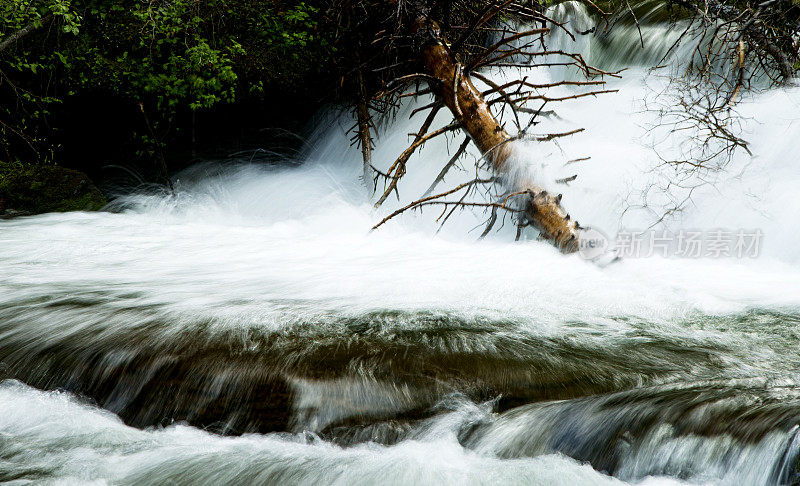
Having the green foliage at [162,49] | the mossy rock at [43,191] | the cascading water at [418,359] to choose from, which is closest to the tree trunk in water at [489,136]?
the cascading water at [418,359]

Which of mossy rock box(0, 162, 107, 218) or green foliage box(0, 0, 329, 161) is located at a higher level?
green foliage box(0, 0, 329, 161)

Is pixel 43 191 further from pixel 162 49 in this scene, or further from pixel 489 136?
pixel 489 136

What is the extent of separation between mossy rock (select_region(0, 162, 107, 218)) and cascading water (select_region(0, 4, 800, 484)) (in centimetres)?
169

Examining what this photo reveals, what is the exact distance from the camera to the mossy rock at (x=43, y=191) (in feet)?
20.6

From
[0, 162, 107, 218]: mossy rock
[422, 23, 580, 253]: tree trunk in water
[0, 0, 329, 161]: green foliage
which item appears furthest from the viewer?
[0, 162, 107, 218]: mossy rock

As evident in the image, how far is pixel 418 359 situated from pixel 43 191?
18.7 ft

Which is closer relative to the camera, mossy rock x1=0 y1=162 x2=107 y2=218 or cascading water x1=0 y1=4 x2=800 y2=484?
cascading water x1=0 y1=4 x2=800 y2=484

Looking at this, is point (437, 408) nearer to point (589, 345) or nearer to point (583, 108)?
point (589, 345)

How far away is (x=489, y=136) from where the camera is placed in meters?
4.64

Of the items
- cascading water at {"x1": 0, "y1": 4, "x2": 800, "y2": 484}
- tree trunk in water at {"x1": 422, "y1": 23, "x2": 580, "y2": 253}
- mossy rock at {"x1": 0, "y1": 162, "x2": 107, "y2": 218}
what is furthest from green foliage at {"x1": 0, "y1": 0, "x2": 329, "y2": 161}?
cascading water at {"x1": 0, "y1": 4, "x2": 800, "y2": 484}

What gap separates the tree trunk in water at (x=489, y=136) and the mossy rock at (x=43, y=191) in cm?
412

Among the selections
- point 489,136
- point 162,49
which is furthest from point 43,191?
point 489,136

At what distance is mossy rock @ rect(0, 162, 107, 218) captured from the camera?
6285mm

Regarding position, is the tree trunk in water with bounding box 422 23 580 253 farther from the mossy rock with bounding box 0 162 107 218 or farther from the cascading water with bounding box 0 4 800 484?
the mossy rock with bounding box 0 162 107 218
